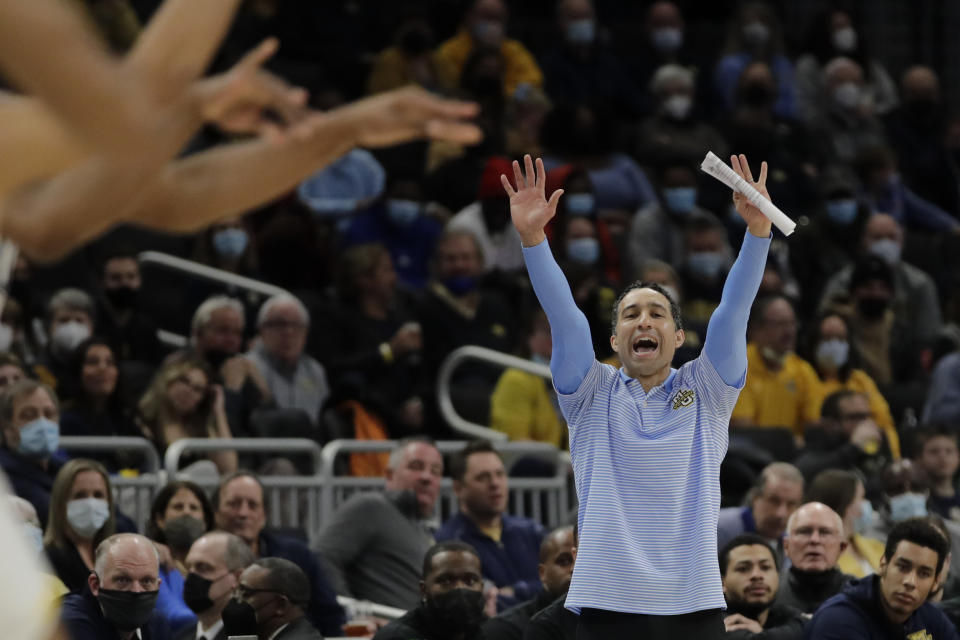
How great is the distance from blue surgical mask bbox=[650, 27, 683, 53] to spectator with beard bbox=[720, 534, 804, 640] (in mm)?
7558

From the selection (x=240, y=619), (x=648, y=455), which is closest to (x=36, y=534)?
(x=240, y=619)

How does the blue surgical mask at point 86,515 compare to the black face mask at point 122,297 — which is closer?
the blue surgical mask at point 86,515

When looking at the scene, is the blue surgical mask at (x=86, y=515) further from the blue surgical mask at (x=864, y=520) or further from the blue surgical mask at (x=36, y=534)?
the blue surgical mask at (x=864, y=520)

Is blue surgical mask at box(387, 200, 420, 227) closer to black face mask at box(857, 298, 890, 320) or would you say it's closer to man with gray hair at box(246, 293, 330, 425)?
man with gray hair at box(246, 293, 330, 425)

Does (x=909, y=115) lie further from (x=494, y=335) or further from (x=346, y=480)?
(x=346, y=480)

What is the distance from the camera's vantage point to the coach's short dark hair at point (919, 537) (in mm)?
6562

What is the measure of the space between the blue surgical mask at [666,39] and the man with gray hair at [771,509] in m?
6.25

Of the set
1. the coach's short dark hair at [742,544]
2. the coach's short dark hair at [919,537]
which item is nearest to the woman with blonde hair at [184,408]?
the coach's short dark hair at [742,544]

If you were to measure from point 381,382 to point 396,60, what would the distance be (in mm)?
3447

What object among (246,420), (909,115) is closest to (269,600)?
(246,420)

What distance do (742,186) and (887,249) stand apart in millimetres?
8169

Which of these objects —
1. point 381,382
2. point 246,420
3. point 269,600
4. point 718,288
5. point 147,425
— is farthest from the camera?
point 718,288

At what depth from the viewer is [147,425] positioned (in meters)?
8.79

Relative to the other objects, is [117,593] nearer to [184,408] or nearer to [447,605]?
[447,605]
